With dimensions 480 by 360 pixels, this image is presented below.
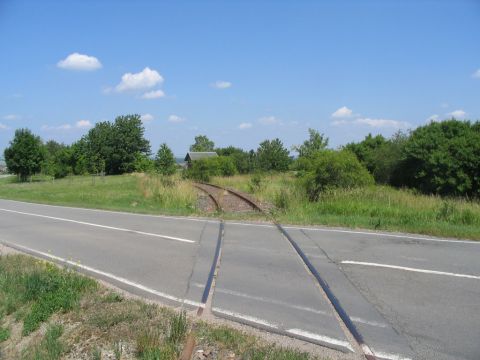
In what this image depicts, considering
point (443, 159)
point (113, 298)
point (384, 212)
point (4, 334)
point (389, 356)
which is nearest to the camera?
point (389, 356)

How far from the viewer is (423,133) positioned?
93.9 feet

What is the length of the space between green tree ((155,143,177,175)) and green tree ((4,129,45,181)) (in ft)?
69.9

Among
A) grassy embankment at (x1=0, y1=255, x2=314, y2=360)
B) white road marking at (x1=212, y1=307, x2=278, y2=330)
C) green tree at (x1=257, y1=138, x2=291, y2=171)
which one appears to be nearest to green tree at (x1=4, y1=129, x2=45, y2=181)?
green tree at (x1=257, y1=138, x2=291, y2=171)

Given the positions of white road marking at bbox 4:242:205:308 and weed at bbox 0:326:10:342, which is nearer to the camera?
weed at bbox 0:326:10:342

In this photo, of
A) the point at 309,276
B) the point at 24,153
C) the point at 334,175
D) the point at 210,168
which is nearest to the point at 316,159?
Result: the point at 334,175

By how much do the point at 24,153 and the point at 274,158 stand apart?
1404 inches

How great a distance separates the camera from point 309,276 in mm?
6883

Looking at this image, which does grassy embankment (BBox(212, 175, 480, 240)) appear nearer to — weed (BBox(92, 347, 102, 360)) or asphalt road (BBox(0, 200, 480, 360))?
asphalt road (BBox(0, 200, 480, 360))

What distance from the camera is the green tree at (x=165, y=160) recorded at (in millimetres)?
45594

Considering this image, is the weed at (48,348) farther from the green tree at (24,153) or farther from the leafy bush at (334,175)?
the green tree at (24,153)

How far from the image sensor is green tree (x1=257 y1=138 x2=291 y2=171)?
157ft

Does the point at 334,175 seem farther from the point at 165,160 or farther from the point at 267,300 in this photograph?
the point at 165,160

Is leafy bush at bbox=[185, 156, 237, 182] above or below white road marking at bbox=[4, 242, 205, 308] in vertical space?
above

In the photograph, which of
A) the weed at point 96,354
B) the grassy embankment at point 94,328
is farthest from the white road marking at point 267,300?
the weed at point 96,354
